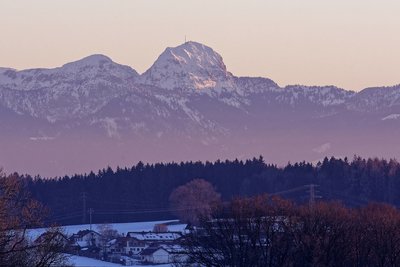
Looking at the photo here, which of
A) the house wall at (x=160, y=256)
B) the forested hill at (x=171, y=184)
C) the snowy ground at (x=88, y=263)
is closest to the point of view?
the snowy ground at (x=88, y=263)

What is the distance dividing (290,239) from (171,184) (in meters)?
95.4

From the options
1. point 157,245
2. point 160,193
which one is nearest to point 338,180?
point 160,193

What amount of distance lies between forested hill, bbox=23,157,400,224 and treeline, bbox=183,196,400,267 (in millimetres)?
77201

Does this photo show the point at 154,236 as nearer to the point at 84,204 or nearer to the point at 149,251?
the point at 149,251

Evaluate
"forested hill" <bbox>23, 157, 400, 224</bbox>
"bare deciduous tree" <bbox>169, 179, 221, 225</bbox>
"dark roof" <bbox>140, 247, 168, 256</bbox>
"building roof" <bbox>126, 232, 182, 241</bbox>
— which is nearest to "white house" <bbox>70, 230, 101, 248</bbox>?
"building roof" <bbox>126, 232, 182, 241</bbox>

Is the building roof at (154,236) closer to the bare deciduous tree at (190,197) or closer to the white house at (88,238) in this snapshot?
the white house at (88,238)

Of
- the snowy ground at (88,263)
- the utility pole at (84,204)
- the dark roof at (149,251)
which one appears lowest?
the snowy ground at (88,263)

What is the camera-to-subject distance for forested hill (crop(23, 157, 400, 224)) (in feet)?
487

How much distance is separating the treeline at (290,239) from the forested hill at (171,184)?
7720 centimetres

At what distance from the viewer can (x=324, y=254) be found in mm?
62250

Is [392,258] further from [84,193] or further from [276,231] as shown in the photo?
[84,193]

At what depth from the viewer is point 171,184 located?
159000 millimetres

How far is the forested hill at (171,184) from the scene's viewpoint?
487 feet

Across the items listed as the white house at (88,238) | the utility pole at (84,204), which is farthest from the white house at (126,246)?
the utility pole at (84,204)
